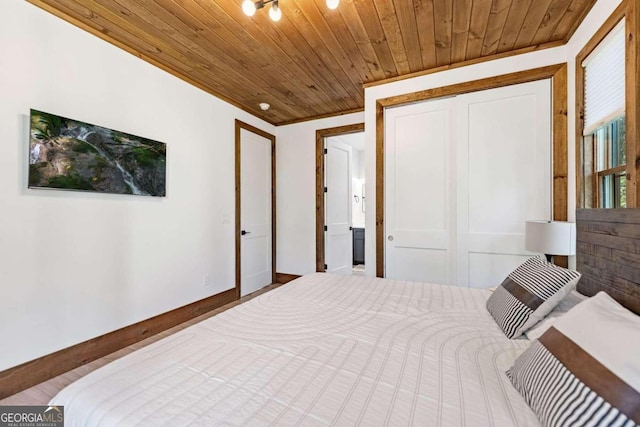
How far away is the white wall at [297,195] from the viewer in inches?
166

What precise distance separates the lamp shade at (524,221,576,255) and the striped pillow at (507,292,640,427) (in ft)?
3.56

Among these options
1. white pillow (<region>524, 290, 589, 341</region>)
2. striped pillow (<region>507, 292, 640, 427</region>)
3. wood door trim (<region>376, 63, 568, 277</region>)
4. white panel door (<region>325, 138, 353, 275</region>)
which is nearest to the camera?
striped pillow (<region>507, 292, 640, 427</region>)

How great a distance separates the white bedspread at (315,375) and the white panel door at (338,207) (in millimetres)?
2834

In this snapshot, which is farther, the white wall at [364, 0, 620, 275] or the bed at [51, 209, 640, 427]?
the white wall at [364, 0, 620, 275]

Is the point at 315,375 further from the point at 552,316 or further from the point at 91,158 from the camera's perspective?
the point at 91,158

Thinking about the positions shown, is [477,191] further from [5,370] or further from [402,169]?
[5,370]

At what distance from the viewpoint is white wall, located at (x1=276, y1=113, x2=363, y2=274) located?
166 inches

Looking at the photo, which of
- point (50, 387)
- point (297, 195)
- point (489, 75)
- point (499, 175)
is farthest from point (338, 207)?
point (50, 387)

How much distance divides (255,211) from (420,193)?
2290 millimetres

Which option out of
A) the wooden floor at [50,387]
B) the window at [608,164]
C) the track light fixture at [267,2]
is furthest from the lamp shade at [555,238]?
the wooden floor at [50,387]

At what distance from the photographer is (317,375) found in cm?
93

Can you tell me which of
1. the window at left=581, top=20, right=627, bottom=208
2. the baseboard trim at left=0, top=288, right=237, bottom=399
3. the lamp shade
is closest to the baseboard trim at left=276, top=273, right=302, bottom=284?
the baseboard trim at left=0, top=288, right=237, bottom=399

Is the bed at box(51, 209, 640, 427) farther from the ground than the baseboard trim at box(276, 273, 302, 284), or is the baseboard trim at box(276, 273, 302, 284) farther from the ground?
the bed at box(51, 209, 640, 427)

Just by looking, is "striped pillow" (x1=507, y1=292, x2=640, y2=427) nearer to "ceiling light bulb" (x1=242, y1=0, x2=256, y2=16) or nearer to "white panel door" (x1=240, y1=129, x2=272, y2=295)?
"ceiling light bulb" (x1=242, y1=0, x2=256, y2=16)
